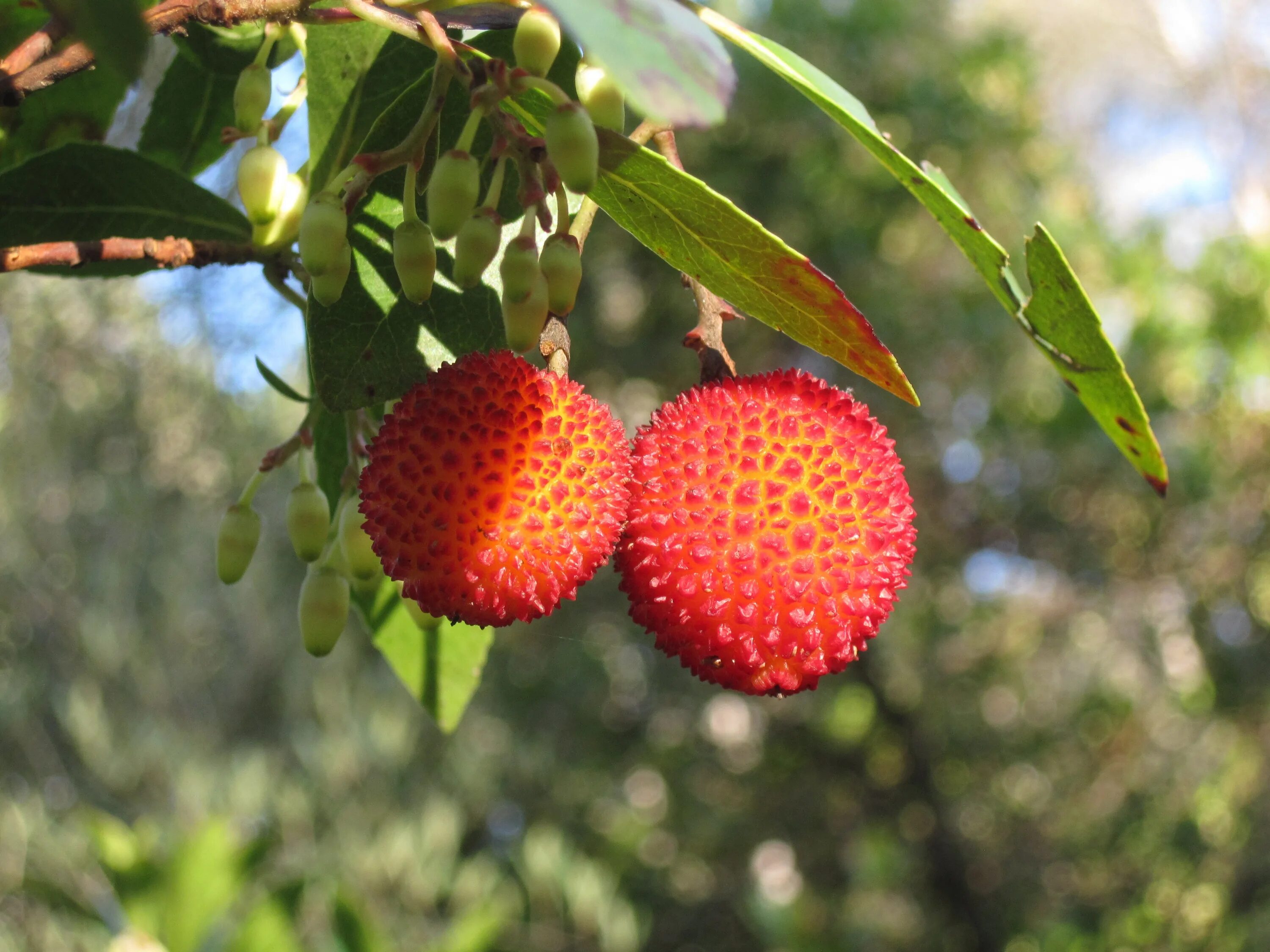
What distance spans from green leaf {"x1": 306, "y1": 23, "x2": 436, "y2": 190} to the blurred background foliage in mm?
2609

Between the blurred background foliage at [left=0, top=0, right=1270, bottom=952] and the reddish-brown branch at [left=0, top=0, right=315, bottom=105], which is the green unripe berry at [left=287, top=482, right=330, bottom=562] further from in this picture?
the blurred background foliage at [left=0, top=0, right=1270, bottom=952]

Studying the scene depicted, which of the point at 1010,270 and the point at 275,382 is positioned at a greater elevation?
the point at 1010,270

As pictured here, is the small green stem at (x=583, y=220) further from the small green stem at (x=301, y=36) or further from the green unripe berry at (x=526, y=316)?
the small green stem at (x=301, y=36)

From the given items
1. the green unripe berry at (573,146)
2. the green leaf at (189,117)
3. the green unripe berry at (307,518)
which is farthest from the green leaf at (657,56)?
the green leaf at (189,117)

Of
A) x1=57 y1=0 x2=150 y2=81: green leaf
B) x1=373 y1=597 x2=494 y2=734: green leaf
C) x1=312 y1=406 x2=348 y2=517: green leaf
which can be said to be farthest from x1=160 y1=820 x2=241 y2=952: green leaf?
x1=57 y1=0 x2=150 y2=81: green leaf

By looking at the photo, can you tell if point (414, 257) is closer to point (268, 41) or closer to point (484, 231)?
point (484, 231)

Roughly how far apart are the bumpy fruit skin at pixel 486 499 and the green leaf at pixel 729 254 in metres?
0.11

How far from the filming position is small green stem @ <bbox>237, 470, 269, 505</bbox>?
0.66 metres

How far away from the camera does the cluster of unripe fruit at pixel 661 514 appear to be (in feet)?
1.78

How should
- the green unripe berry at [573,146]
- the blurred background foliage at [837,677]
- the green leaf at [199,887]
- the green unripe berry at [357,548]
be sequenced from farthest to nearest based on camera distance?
the blurred background foliage at [837,677] < the green leaf at [199,887] < the green unripe berry at [357,548] < the green unripe berry at [573,146]

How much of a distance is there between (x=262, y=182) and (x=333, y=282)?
14cm

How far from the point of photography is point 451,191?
0.49 metres

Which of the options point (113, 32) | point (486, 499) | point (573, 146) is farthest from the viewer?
point (486, 499)

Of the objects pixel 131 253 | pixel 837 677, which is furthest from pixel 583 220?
pixel 837 677
